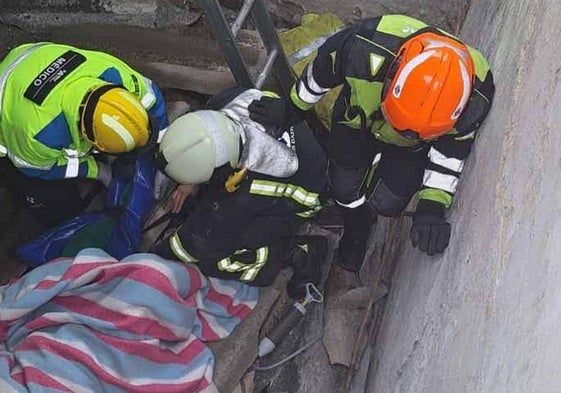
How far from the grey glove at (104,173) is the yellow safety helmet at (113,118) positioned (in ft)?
2.21

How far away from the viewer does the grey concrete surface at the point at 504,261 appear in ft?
5.52

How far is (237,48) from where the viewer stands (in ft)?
11.1

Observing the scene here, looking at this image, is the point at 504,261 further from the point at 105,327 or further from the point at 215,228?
the point at 105,327

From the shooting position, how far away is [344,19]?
408 cm

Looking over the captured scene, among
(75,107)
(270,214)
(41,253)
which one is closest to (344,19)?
(270,214)

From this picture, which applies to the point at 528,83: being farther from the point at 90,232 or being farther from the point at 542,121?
the point at 90,232

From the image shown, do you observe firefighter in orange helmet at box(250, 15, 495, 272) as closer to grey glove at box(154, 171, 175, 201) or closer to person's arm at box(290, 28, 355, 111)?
person's arm at box(290, 28, 355, 111)

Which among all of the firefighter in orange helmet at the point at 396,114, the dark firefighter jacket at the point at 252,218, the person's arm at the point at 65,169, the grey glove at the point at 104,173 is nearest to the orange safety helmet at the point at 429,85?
the firefighter in orange helmet at the point at 396,114

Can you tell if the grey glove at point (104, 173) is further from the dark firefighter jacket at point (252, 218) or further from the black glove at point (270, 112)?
the black glove at point (270, 112)

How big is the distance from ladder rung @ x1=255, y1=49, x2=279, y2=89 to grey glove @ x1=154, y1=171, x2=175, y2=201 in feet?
2.05

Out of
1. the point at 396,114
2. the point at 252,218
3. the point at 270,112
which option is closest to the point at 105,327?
the point at 252,218

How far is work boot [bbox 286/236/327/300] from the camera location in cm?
346

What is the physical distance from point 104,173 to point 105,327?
96 centimetres

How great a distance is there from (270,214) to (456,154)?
85 cm
